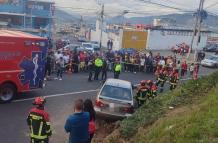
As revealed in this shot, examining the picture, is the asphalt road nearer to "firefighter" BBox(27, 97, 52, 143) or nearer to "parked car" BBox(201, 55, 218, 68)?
"firefighter" BBox(27, 97, 52, 143)

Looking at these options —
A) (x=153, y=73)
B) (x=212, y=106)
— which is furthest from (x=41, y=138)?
(x=153, y=73)

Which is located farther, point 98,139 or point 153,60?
point 153,60

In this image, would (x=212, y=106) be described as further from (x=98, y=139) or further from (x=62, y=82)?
(x=62, y=82)

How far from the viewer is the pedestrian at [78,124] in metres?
7.77

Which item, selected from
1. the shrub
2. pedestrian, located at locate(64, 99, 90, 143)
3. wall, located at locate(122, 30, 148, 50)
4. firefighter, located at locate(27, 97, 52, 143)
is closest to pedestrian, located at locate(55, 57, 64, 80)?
the shrub

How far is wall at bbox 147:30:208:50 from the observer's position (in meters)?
64.0

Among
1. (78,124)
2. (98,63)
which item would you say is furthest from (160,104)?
(98,63)

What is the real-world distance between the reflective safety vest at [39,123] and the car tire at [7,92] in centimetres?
797

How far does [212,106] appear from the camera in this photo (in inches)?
416

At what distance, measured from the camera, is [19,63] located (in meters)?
16.6

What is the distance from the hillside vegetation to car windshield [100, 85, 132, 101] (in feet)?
3.78

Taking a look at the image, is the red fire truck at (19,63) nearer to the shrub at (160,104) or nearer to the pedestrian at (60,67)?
the shrub at (160,104)

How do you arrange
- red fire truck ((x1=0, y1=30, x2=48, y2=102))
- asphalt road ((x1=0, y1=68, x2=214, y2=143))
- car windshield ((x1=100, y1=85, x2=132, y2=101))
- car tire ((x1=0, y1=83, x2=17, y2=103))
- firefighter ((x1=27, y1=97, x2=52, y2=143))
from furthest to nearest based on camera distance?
car tire ((x1=0, y1=83, x2=17, y2=103))
red fire truck ((x1=0, y1=30, x2=48, y2=102))
car windshield ((x1=100, y1=85, x2=132, y2=101))
asphalt road ((x1=0, y1=68, x2=214, y2=143))
firefighter ((x1=27, y1=97, x2=52, y2=143))

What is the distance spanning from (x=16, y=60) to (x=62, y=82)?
6.86 metres
